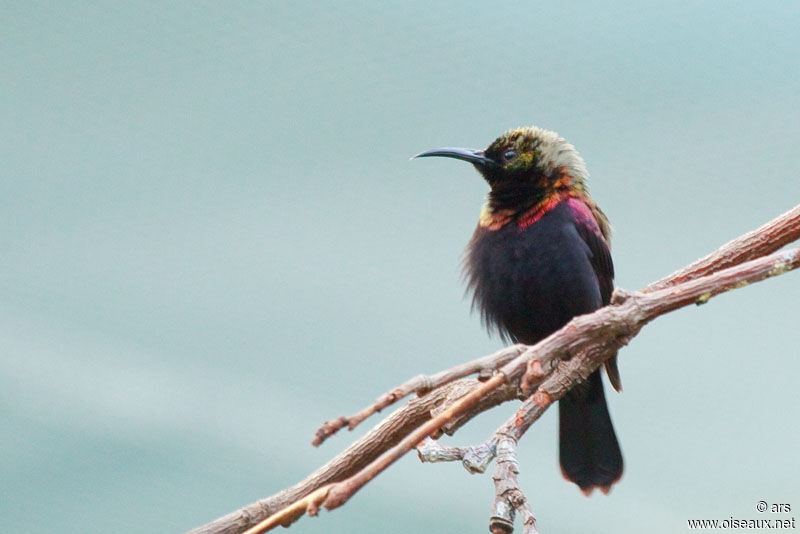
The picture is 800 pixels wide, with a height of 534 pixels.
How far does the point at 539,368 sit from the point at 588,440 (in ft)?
6.60

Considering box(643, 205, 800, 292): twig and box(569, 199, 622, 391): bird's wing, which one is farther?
box(569, 199, 622, 391): bird's wing

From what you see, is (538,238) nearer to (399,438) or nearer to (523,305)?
(523,305)

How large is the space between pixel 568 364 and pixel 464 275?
94cm

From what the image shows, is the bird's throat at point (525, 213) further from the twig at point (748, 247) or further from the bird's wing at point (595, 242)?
the twig at point (748, 247)

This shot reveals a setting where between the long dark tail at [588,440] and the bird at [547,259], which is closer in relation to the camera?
the bird at [547,259]

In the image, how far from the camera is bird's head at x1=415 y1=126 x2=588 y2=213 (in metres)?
3.19

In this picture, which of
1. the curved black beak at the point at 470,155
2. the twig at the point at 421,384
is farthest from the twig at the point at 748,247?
the twig at the point at 421,384

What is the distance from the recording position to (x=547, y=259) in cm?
302

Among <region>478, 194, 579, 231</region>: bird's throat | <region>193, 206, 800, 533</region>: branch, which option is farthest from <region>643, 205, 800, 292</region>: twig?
<region>478, 194, 579, 231</region>: bird's throat

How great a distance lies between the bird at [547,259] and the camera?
3.04 meters

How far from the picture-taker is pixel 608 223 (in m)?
3.34

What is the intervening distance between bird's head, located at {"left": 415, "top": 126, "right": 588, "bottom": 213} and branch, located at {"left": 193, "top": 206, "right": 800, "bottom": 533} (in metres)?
0.65

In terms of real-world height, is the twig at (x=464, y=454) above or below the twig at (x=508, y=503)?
above

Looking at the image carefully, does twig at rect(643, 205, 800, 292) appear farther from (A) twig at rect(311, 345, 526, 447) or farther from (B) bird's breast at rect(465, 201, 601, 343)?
(A) twig at rect(311, 345, 526, 447)
